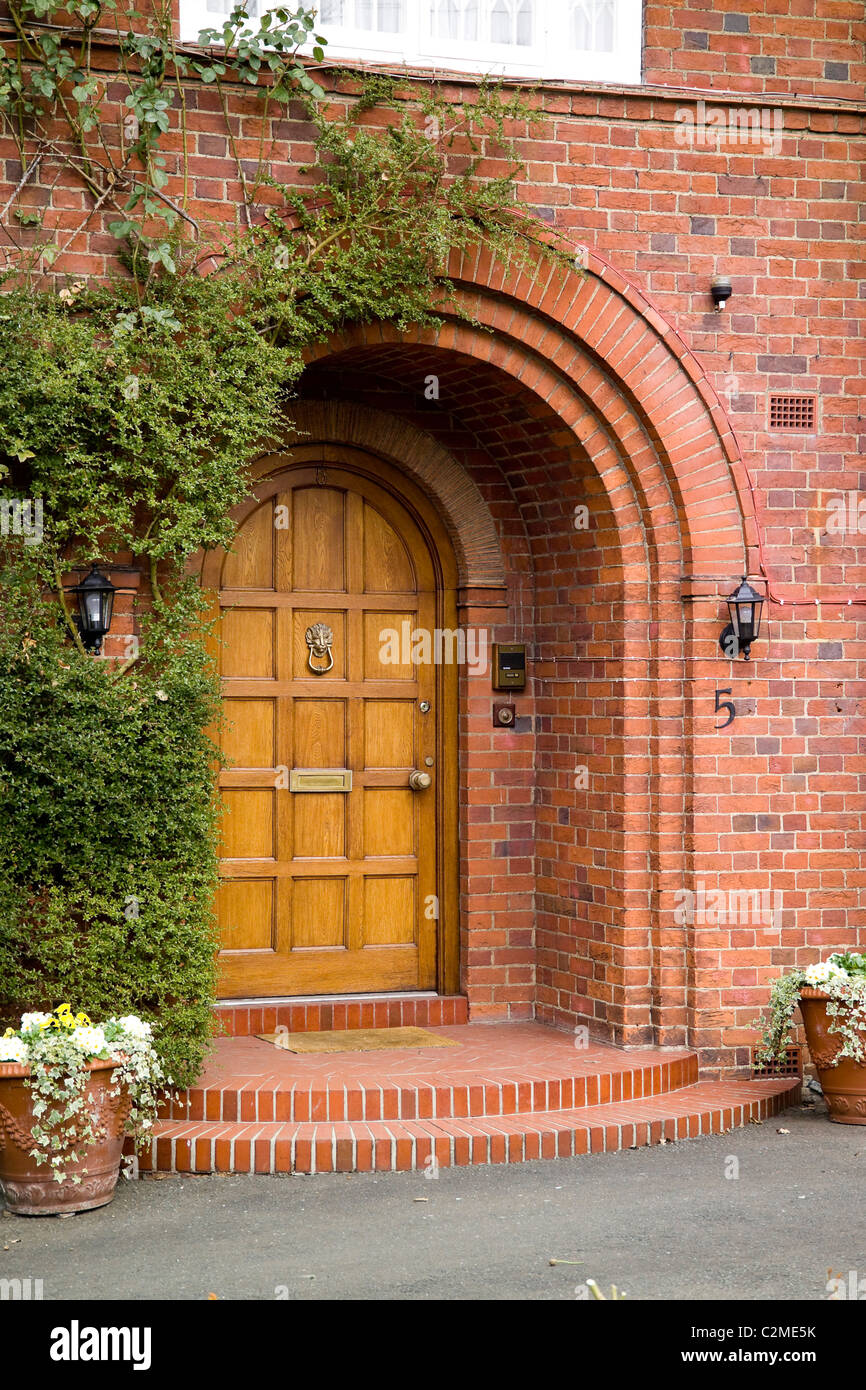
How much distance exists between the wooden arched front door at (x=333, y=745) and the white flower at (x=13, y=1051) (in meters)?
2.04

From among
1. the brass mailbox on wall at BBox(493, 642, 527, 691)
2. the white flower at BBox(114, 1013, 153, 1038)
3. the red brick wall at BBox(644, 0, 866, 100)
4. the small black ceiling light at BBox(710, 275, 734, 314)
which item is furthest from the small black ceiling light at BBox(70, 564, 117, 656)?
the red brick wall at BBox(644, 0, 866, 100)

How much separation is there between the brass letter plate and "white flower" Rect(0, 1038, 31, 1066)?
2507mm

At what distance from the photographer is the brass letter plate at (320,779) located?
317 inches

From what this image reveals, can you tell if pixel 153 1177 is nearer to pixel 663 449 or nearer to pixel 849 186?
pixel 663 449

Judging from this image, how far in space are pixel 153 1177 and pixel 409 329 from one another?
3.95 metres

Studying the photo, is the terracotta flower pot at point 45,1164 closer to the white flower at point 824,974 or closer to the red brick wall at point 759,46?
the white flower at point 824,974

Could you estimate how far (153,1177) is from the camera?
20.9ft

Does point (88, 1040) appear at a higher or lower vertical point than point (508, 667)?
lower

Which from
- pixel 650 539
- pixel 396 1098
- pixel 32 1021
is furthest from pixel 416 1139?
pixel 650 539

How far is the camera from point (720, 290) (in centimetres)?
761

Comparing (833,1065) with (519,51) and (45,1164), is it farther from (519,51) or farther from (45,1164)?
(519,51)

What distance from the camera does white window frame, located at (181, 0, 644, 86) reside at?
7395mm

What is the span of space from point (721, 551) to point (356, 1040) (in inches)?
118

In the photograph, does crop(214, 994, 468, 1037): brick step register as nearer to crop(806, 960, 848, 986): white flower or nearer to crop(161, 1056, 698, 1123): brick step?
crop(161, 1056, 698, 1123): brick step
